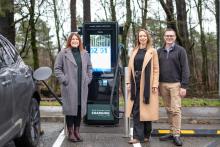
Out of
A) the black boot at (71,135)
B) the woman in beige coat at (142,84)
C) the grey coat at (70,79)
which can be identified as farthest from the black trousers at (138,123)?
the black boot at (71,135)

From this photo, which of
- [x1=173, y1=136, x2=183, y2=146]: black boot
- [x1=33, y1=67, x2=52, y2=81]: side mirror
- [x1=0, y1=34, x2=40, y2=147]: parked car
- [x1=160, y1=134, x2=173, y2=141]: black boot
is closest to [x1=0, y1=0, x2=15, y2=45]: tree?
[x1=33, y1=67, x2=52, y2=81]: side mirror

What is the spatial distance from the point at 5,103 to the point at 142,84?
112 inches

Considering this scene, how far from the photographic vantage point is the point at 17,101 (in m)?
6.09

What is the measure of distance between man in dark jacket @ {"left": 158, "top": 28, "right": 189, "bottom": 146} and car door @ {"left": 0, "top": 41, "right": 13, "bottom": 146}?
281cm

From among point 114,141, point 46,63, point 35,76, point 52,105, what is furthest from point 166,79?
point 46,63

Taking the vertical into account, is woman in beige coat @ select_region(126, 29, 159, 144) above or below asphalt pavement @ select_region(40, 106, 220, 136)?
above

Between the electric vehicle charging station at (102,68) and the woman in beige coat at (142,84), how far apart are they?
1.29 meters

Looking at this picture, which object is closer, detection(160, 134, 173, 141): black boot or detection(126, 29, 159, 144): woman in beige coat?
detection(126, 29, 159, 144): woman in beige coat

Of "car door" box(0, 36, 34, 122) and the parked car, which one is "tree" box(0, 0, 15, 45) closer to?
the parked car

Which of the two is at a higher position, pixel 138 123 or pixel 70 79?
pixel 70 79

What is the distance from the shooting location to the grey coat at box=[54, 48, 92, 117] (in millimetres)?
7895

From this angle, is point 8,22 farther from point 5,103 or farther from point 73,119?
point 5,103

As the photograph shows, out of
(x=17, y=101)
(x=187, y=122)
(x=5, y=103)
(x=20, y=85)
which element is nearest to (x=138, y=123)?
(x=20, y=85)

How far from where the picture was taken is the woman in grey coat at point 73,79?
791 cm
